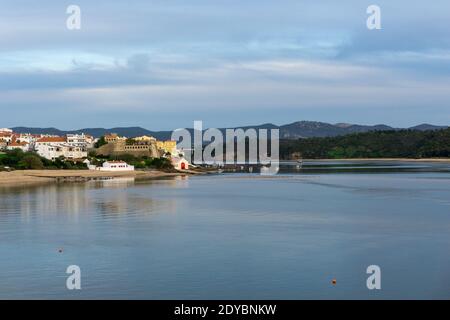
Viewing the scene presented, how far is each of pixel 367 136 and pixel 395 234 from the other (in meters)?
110

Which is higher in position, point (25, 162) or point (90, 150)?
point (90, 150)

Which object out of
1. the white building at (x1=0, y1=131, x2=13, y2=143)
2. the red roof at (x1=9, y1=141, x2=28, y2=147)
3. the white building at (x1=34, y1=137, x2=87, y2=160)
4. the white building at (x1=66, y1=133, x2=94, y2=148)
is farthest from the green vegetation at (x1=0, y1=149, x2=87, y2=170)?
the white building at (x1=66, y1=133, x2=94, y2=148)

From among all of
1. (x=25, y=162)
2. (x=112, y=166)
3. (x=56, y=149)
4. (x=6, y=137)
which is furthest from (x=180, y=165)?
(x=25, y=162)

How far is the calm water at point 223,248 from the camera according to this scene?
11.6 m

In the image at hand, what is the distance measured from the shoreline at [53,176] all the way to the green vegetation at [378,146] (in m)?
62.0

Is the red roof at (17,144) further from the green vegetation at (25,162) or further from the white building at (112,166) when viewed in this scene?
the green vegetation at (25,162)

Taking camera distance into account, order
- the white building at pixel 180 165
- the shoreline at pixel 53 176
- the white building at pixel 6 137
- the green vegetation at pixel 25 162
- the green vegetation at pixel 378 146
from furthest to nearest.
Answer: the green vegetation at pixel 378 146 < the white building at pixel 180 165 < the white building at pixel 6 137 < the green vegetation at pixel 25 162 < the shoreline at pixel 53 176

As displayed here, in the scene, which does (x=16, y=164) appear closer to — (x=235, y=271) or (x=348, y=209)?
(x=348, y=209)

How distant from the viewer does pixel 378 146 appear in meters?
119

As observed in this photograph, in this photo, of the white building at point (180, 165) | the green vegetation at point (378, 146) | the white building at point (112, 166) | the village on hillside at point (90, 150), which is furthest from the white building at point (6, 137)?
the green vegetation at point (378, 146)

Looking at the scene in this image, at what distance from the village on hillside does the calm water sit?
31.5 metres

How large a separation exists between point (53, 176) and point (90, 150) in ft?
78.1

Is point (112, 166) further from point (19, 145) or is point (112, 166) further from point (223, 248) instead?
point (223, 248)

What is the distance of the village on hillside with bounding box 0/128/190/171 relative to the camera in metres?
58.9
